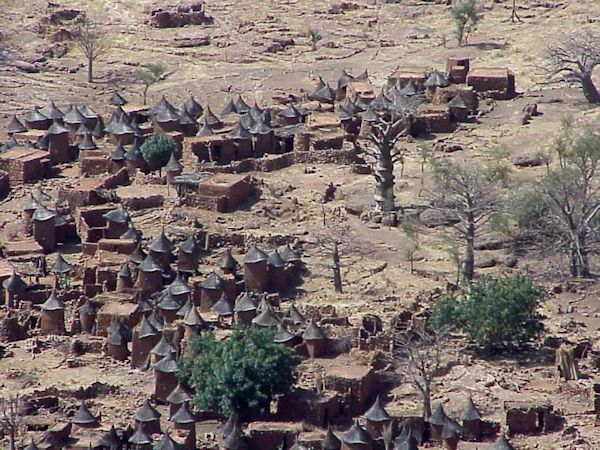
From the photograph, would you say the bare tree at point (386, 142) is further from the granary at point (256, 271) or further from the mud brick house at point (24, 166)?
the mud brick house at point (24, 166)

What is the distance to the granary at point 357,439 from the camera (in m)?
53.0

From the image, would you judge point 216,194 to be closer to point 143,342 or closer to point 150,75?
point 143,342

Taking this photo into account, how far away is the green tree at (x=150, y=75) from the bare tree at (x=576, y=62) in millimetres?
15726

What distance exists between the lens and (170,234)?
69125 millimetres

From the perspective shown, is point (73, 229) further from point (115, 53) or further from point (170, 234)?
point (115, 53)

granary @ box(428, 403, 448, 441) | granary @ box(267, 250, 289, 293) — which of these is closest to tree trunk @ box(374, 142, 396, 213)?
granary @ box(267, 250, 289, 293)

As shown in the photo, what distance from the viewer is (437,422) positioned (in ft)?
177

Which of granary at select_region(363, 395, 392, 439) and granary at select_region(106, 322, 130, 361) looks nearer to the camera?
granary at select_region(363, 395, 392, 439)

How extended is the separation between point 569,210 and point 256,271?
9.01m

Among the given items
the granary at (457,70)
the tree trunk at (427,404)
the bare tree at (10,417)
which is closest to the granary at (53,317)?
the bare tree at (10,417)

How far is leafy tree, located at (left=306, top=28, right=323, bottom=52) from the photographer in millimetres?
98438

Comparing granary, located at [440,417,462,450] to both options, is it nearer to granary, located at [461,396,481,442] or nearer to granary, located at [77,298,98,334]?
granary, located at [461,396,481,442]

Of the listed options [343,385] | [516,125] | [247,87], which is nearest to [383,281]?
[343,385]

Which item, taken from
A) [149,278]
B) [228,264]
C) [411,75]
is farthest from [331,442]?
[411,75]
